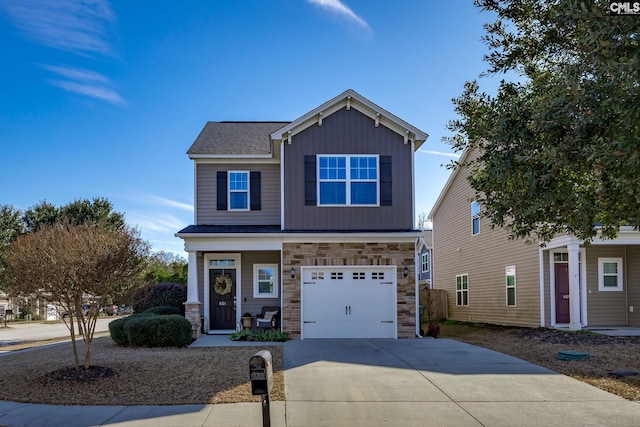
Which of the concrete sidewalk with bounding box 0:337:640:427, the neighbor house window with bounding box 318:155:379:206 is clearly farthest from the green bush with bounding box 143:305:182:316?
the concrete sidewalk with bounding box 0:337:640:427

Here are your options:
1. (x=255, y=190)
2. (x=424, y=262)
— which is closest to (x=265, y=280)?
(x=255, y=190)

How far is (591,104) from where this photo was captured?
625cm

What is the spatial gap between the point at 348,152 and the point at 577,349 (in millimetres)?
8446

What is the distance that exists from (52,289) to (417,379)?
22.6 ft

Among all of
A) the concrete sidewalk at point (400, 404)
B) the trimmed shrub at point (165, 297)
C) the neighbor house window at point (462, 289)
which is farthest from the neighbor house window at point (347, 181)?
the neighbor house window at point (462, 289)

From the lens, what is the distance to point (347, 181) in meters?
16.8

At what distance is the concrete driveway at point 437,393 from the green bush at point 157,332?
363cm

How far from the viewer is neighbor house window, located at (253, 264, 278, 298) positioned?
60.1 ft

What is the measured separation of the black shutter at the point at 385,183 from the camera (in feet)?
54.7

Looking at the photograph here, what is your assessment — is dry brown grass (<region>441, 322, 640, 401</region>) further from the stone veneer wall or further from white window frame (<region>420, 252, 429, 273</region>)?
white window frame (<region>420, 252, 429, 273</region>)

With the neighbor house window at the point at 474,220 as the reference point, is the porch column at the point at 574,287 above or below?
below

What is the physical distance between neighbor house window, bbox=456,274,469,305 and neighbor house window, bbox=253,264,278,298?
34.0 feet

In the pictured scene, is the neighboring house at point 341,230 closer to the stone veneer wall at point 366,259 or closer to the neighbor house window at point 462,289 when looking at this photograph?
the stone veneer wall at point 366,259

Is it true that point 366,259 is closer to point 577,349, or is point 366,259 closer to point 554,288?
point 577,349
